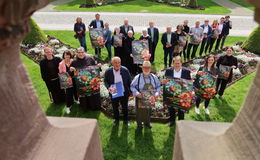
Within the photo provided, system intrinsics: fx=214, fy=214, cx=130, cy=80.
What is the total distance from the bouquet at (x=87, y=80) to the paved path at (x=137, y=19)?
1127cm

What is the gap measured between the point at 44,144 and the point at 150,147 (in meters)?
3.57

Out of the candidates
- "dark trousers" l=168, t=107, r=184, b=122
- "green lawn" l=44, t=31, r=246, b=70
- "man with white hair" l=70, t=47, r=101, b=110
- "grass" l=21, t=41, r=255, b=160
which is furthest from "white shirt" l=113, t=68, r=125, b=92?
"green lawn" l=44, t=31, r=246, b=70

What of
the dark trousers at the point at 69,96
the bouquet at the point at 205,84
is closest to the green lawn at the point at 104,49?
the bouquet at the point at 205,84

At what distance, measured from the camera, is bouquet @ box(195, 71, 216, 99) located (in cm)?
616

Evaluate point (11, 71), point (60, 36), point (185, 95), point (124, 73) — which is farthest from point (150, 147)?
point (60, 36)

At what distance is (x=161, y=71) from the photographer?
10086mm

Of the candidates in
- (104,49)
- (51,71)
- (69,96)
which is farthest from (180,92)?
(104,49)

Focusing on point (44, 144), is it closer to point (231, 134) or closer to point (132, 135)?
point (231, 134)

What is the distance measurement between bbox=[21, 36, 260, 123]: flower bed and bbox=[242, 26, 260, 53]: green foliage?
523 mm

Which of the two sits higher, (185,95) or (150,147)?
(185,95)

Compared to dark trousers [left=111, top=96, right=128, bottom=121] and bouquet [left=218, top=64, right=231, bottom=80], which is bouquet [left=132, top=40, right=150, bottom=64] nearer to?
dark trousers [left=111, top=96, right=128, bottom=121]

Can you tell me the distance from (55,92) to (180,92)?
438cm

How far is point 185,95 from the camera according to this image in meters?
5.43

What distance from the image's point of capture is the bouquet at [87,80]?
629 cm
